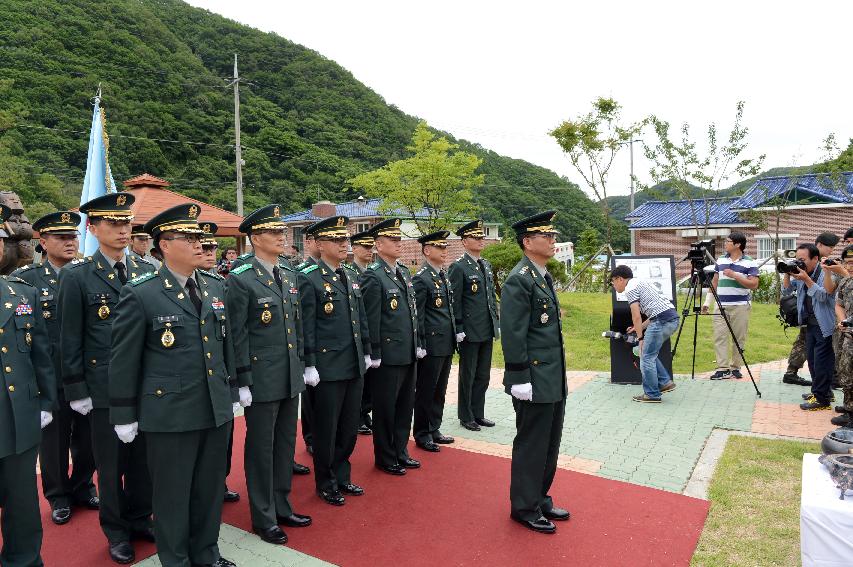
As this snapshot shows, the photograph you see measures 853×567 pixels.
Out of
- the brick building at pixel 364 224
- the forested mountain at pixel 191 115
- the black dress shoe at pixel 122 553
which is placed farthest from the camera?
the brick building at pixel 364 224

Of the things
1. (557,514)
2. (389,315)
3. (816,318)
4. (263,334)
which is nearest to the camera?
(263,334)

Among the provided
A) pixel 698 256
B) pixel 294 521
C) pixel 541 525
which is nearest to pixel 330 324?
pixel 294 521

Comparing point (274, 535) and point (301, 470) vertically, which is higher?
point (274, 535)

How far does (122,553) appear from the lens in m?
3.52

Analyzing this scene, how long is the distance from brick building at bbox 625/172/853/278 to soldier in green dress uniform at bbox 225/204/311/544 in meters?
21.4

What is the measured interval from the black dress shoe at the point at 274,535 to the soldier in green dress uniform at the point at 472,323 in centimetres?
281

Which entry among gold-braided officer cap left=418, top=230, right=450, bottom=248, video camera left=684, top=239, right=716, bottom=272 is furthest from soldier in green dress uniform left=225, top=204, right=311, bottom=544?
video camera left=684, top=239, right=716, bottom=272

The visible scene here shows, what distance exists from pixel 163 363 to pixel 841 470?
144 inches

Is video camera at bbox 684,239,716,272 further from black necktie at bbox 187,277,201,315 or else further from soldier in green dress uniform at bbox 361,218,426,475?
black necktie at bbox 187,277,201,315

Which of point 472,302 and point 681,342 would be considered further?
point 681,342

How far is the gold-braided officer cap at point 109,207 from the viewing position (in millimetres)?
3632

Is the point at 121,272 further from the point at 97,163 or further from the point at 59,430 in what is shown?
the point at 97,163

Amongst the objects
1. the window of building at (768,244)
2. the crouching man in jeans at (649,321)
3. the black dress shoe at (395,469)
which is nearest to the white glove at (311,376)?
the black dress shoe at (395,469)

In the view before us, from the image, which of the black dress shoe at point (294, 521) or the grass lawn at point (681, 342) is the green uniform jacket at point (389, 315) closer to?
the black dress shoe at point (294, 521)
